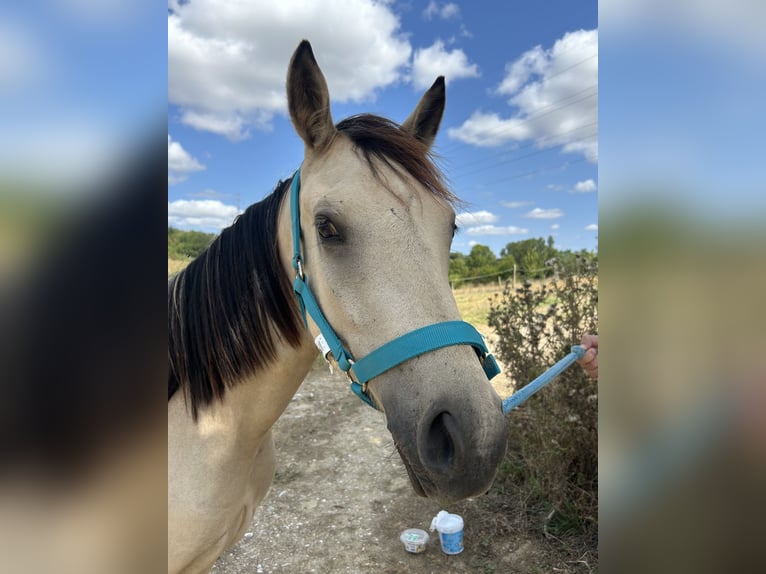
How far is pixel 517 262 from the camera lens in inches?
298

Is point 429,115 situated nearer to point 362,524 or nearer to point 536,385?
point 536,385

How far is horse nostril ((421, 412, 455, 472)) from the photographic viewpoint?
1174mm

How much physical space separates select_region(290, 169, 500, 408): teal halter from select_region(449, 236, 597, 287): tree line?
1664mm

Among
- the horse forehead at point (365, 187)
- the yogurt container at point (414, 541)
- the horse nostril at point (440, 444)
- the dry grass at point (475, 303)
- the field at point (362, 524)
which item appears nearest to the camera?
the horse nostril at point (440, 444)

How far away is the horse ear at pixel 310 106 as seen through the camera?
168cm

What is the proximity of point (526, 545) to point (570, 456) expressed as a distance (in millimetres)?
788

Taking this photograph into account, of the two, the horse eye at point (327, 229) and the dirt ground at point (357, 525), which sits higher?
the horse eye at point (327, 229)

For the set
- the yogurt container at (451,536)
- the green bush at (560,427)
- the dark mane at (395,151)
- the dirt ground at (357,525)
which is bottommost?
the dirt ground at (357,525)

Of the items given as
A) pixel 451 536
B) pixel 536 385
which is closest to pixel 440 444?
pixel 536 385

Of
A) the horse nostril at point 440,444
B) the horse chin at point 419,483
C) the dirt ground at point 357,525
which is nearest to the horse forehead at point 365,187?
the horse nostril at point 440,444

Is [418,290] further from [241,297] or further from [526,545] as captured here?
[526,545]

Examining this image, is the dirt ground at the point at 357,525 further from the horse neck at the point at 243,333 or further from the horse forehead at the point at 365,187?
the horse forehead at the point at 365,187

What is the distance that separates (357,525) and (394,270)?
137 inches

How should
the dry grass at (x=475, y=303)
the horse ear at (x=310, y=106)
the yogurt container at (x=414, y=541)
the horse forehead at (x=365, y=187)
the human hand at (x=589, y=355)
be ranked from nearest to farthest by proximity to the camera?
the horse forehead at (x=365, y=187)
the horse ear at (x=310, y=106)
the human hand at (x=589, y=355)
the yogurt container at (x=414, y=541)
the dry grass at (x=475, y=303)
